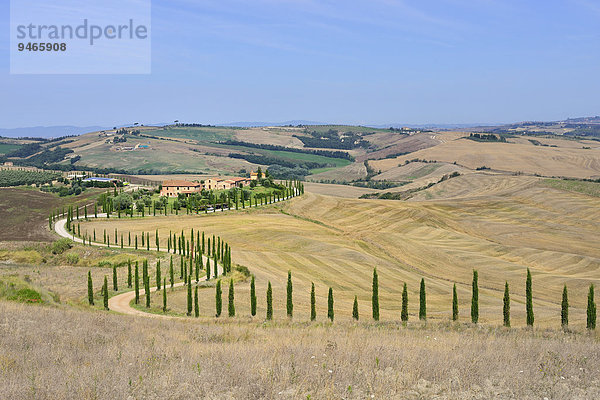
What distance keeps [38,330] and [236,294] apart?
99.4 feet

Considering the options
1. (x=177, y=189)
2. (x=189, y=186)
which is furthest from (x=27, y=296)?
(x=189, y=186)

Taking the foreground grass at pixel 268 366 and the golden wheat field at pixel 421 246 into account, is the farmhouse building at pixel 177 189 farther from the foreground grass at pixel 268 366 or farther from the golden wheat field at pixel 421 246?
the foreground grass at pixel 268 366

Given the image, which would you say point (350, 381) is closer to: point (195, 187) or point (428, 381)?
point (428, 381)

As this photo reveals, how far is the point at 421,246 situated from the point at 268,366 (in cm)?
7184

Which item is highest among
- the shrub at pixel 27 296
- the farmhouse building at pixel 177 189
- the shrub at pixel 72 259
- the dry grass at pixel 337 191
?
the farmhouse building at pixel 177 189

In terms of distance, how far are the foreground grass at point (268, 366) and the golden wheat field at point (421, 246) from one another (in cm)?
2154

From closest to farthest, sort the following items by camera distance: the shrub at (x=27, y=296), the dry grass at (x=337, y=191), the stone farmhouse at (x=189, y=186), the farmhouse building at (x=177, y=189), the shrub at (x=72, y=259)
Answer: the shrub at (x=27, y=296), the shrub at (x=72, y=259), the farmhouse building at (x=177, y=189), the stone farmhouse at (x=189, y=186), the dry grass at (x=337, y=191)

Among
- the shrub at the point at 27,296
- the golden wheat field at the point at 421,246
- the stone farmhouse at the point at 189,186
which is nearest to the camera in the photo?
the shrub at the point at 27,296

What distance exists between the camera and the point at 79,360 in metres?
21.3

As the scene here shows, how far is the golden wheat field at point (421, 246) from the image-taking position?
57875 millimetres

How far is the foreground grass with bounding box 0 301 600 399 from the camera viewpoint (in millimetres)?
17969

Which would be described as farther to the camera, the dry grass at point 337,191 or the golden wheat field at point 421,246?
the dry grass at point 337,191

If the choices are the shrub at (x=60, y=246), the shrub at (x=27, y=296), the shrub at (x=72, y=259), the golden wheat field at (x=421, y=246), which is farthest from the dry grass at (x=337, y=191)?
the shrub at (x=27, y=296)

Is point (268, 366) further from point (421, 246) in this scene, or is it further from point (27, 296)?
point (421, 246)
